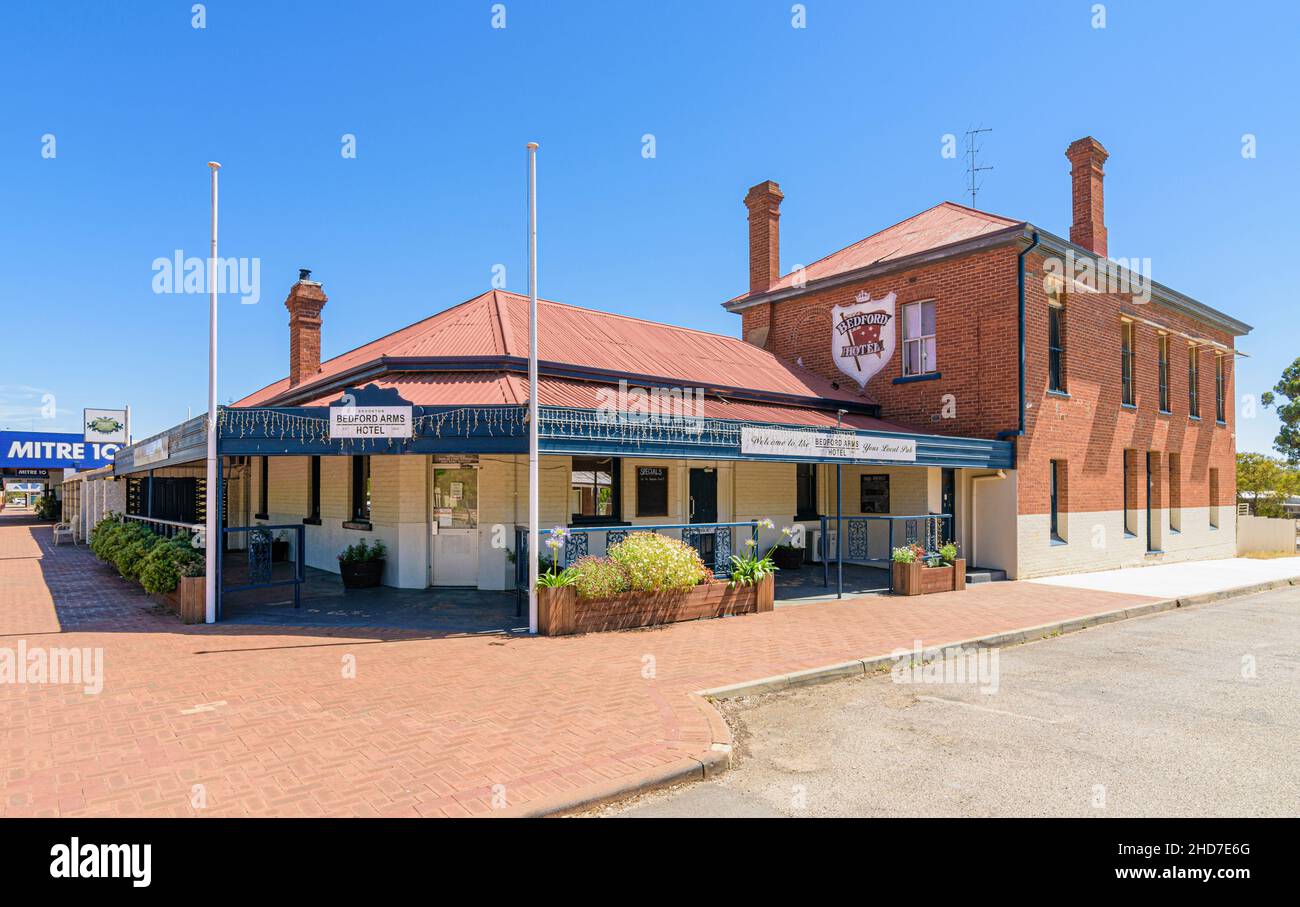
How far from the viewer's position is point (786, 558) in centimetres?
1628

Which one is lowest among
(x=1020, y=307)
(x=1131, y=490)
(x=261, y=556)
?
(x=261, y=556)

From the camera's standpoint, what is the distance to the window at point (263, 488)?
19134 mm

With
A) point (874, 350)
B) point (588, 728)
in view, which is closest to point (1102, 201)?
point (874, 350)

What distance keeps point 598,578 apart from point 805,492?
29.5 feet

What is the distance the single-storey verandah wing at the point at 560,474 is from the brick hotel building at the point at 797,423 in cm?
5

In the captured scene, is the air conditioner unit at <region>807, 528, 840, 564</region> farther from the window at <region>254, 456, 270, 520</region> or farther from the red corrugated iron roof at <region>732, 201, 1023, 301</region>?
the window at <region>254, 456, 270, 520</region>

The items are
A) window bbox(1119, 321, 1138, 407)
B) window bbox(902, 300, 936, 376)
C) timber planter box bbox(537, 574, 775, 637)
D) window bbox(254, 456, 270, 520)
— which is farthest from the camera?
→ window bbox(254, 456, 270, 520)

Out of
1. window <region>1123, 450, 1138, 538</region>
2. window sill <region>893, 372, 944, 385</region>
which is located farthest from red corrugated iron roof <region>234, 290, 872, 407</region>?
window <region>1123, 450, 1138, 538</region>

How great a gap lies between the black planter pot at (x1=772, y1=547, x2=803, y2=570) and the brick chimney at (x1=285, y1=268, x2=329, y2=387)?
12095 mm

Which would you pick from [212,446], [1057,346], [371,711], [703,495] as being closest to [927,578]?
[703,495]

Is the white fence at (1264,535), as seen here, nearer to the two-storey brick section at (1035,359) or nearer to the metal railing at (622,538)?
the two-storey brick section at (1035,359)

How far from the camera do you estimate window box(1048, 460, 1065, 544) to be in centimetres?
1648

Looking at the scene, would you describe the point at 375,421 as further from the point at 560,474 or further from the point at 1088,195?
the point at 1088,195

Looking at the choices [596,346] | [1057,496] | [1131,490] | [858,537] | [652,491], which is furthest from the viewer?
[1131,490]
